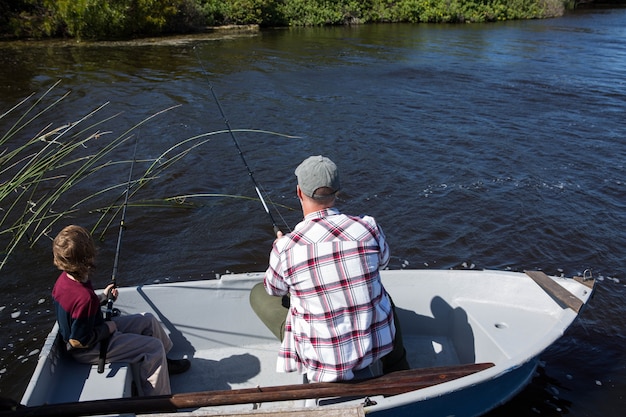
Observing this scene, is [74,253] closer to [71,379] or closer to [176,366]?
[71,379]

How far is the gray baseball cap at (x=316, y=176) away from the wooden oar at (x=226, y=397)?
1.04 metres

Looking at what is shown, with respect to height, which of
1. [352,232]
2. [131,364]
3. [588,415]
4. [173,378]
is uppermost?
[352,232]

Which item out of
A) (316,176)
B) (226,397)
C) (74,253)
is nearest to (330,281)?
(316,176)

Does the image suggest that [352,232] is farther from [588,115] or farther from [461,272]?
[588,115]

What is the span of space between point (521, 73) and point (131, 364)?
1422cm

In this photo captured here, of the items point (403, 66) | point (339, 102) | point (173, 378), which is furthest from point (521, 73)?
point (173, 378)

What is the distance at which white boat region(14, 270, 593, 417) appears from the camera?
11.1 feet

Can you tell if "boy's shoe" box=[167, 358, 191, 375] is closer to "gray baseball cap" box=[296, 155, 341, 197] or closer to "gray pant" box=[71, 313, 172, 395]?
"gray pant" box=[71, 313, 172, 395]

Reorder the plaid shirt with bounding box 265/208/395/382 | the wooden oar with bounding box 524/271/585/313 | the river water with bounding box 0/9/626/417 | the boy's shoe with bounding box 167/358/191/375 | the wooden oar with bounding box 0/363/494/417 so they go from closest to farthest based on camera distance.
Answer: the plaid shirt with bounding box 265/208/395/382 < the wooden oar with bounding box 0/363/494/417 < the wooden oar with bounding box 524/271/585/313 < the boy's shoe with bounding box 167/358/191/375 < the river water with bounding box 0/9/626/417

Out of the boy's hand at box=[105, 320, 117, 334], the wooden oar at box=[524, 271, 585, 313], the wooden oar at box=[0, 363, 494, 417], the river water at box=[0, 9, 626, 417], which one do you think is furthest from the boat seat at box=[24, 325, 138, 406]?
the wooden oar at box=[524, 271, 585, 313]

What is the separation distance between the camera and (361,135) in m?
10.5

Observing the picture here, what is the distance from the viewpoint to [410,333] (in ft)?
14.6

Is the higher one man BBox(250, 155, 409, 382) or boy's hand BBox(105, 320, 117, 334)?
man BBox(250, 155, 409, 382)

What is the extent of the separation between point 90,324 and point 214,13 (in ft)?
76.1
